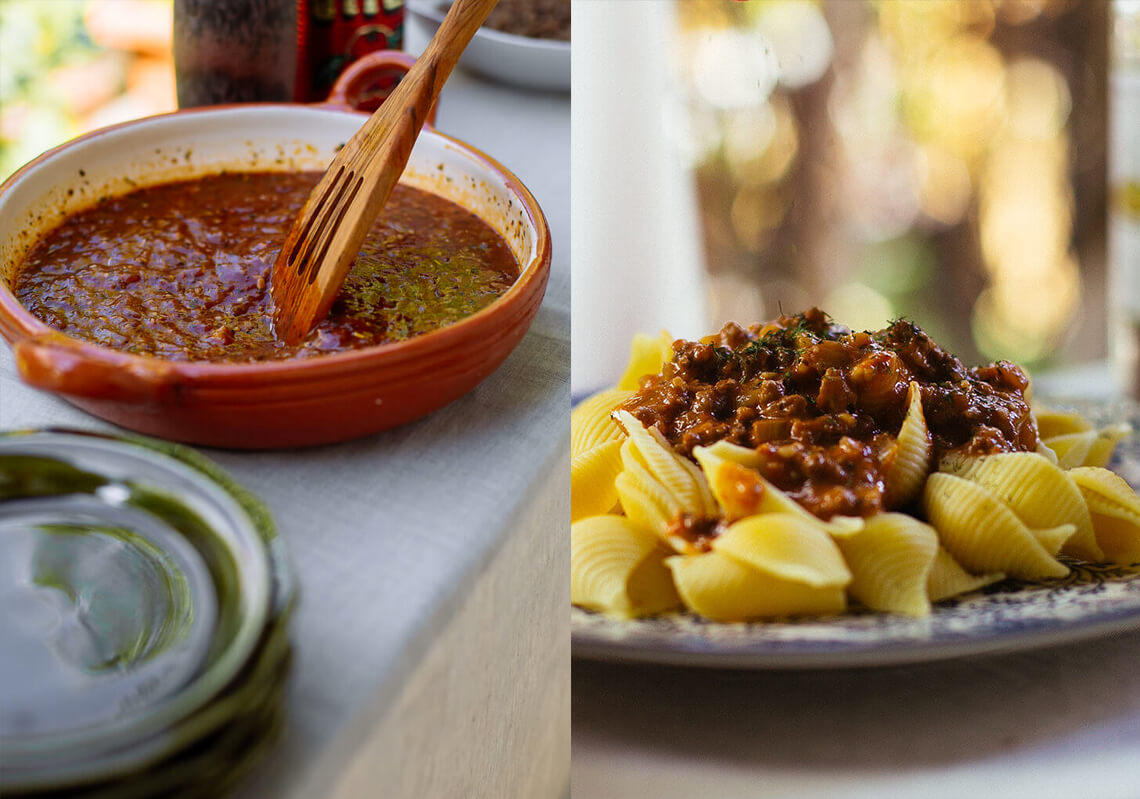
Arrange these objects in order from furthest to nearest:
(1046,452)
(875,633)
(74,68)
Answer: (74,68), (1046,452), (875,633)

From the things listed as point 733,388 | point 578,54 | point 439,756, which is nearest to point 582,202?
point 578,54

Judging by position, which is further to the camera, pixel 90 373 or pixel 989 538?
pixel 989 538

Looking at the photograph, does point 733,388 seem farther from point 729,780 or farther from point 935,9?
point 935,9

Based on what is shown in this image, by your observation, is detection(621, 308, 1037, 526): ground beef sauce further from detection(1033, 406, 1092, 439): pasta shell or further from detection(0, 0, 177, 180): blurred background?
detection(0, 0, 177, 180): blurred background

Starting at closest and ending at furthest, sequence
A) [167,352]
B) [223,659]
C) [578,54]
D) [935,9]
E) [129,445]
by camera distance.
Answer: [223,659]
[129,445]
[167,352]
[578,54]
[935,9]

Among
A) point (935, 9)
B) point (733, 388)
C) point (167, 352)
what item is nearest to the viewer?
point (167, 352)

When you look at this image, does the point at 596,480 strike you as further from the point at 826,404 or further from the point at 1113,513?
the point at 1113,513

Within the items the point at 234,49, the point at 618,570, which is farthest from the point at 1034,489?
the point at 234,49
